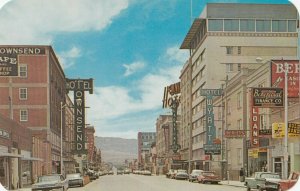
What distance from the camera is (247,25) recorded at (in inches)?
848

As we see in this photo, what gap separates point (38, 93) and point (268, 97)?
295 inches

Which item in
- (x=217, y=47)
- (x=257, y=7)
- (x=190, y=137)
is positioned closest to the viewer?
(x=257, y=7)

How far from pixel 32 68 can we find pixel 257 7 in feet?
23.9

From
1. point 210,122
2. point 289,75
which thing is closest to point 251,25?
point 289,75

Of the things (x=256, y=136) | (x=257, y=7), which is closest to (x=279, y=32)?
(x=257, y=7)

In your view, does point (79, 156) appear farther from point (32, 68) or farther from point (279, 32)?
point (279, 32)

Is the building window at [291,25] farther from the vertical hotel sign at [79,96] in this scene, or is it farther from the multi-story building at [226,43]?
the vertical hotel sign at [79,96]

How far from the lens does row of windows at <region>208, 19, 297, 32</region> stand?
2019cm

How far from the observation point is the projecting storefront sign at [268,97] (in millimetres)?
20391

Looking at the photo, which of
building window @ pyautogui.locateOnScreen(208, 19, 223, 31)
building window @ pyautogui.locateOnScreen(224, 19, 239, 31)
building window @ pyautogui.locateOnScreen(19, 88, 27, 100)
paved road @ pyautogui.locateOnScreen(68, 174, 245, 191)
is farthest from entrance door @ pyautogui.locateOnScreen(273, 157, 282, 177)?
building window @ pyautogui.locateOnScreen(19, 88, 27, 100)

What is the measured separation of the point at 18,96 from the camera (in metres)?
21.1

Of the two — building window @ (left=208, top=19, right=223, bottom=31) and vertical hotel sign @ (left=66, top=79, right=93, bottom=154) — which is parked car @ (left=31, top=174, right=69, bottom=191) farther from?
building window @ (left=208, top=19, right=223, bottom=31)

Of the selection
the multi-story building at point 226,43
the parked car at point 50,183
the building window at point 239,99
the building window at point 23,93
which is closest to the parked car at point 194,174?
the multi-story building at point 226,43

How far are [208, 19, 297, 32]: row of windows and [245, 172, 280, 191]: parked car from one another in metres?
7.52
